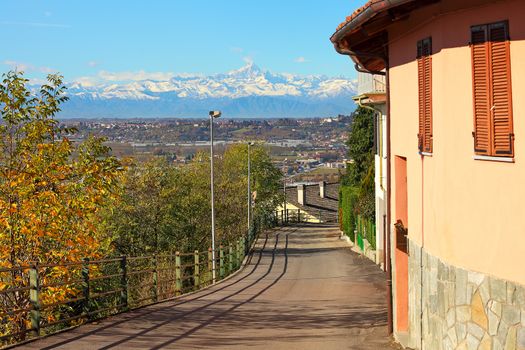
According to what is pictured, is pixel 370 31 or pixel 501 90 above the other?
pixel 370 31

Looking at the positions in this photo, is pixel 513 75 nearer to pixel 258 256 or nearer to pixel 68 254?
pixel 68 254

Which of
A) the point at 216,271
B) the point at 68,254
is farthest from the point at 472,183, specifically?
the point at 216,271

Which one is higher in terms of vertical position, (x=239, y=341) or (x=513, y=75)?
(x=513, y=75)

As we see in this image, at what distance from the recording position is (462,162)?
831 centimetres

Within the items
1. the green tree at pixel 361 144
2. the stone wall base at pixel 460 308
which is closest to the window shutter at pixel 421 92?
the stone wall base at pixel 460 308

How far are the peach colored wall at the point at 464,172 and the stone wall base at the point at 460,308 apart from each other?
145 mm

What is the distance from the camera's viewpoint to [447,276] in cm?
895

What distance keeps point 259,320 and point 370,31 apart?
22.7ft

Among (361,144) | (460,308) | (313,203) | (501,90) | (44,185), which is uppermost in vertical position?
(361,144)

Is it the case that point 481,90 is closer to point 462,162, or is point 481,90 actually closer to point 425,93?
point 462,162

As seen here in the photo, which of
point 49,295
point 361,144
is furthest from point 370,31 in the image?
point 361,144

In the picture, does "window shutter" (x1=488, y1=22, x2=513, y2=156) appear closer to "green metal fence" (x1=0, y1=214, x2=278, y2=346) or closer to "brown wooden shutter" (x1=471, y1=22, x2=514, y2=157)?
"brown wooden shutter" (x1=471, y1=22, x2=514, y2=157)

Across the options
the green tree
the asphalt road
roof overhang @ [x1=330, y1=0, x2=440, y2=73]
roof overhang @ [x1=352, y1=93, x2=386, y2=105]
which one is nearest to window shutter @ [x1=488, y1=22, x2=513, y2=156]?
roof overhang @ [x1=330, y1=0, x2=440, y2=73]

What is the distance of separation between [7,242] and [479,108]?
38.8 ft
